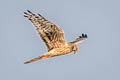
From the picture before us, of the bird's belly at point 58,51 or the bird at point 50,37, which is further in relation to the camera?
the bird's belly at point 58,51

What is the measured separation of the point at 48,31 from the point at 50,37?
0.50m

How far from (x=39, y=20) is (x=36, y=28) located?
48cm

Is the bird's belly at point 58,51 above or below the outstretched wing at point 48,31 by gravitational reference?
below

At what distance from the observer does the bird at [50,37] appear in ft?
50.7

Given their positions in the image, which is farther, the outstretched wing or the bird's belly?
the bird's belly

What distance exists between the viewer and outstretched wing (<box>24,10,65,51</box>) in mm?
15438

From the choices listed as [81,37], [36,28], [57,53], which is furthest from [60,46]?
[81,37]

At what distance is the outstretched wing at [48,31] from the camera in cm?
1544

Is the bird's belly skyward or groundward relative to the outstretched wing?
groundward

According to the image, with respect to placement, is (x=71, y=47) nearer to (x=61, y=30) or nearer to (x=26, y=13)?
(x=61, y=30)

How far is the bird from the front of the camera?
15.5m

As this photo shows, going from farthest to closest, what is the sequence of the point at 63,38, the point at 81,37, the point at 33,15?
the point at 81,37 < the point at 63,38 < the point at 33,15

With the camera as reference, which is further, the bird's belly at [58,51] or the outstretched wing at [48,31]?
the bird's belly at [58,51]

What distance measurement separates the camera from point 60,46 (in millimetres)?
16906
